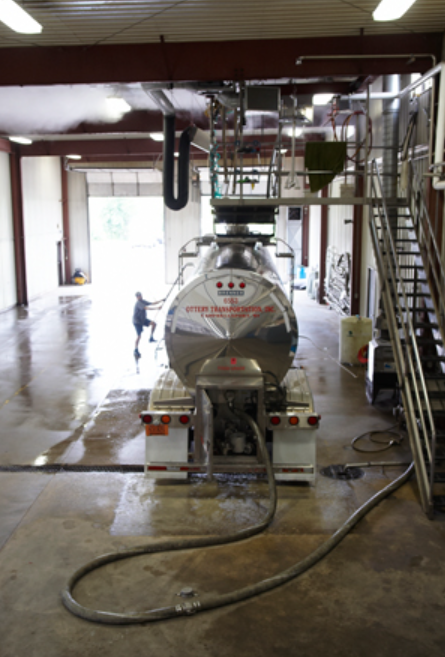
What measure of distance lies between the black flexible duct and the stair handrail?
14.6 ft

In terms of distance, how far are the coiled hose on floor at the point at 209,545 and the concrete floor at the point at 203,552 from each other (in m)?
0.08

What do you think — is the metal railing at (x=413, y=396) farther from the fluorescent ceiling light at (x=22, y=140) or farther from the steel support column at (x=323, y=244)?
the fluorescent ceiling light at (x=22, y=140)

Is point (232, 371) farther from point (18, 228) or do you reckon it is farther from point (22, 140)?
point (18, 228)

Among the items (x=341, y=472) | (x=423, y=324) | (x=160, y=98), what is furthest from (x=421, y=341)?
(x=160, y=98)

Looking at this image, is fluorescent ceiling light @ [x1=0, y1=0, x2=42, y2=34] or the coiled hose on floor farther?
fluorescent ceiling light @ [x1=0, y1=0, x2=42, y2=34]

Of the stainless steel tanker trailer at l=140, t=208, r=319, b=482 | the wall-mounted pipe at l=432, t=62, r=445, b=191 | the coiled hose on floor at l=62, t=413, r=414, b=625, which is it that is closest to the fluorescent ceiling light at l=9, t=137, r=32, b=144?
the wall-mounted pipe at l=432, t=62, r=445, b=191

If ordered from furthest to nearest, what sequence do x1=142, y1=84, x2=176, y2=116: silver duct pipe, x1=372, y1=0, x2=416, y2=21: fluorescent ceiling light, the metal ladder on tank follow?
1. x1=142, y1=84, x2=176, y2=116: silver duct pipe
2. x1=372, y1=0, x2=416, y2=21: fluorescent ceiling light
3. the metal ladder on tank

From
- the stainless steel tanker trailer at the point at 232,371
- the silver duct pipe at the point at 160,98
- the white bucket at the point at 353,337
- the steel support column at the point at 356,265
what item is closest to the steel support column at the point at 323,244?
the steel support column at the point at 356,265

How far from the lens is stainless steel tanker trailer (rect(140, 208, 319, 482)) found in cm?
761

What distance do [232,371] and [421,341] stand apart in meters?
3.52

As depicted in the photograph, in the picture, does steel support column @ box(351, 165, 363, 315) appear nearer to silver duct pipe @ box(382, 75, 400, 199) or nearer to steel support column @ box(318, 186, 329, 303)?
steel support column @ box(318, 186, 329, 303)

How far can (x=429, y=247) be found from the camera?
9453 millimetres

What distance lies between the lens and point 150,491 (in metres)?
7.79

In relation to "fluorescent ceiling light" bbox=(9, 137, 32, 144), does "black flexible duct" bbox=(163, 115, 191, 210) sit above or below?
below
